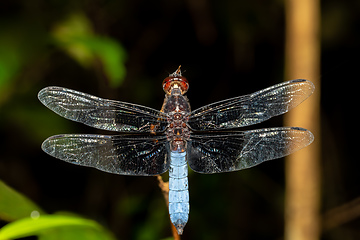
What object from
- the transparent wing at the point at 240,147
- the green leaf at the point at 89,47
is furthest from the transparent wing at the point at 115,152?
the green leaf at the point at 89,47

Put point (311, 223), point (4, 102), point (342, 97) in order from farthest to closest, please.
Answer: point (342, 97) → point (4, 102) → point (311, 223)

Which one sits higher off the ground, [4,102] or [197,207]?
[4,102]

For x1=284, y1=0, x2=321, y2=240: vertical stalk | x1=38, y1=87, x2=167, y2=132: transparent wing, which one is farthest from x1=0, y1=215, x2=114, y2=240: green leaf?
x1=284, y1=0, x2=321, y2=240: vertical stalk

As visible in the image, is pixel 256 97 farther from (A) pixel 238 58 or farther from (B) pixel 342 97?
(B) pixel 342 97

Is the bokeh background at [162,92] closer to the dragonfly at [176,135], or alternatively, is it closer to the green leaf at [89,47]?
the green leaf at [89,47]

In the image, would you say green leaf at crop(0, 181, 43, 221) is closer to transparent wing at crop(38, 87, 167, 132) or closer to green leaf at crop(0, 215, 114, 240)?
green leaf at crop(0, 215, 114, 240)

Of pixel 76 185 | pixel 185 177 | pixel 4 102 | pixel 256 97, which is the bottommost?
pixel 185 177

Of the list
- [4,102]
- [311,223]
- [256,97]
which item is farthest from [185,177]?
[4,102]

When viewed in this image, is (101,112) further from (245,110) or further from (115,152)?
(245,110)
